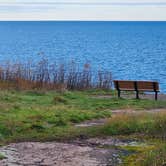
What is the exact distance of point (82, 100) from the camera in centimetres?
1798

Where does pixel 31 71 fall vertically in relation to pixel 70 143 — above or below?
above

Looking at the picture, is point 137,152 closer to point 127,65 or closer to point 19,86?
point 19,86

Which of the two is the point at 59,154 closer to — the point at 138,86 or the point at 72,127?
the point at 72,127

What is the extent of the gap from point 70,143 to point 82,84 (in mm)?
13127

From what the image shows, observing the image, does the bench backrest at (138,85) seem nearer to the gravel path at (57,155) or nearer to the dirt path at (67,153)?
the dirt path at (67,153)

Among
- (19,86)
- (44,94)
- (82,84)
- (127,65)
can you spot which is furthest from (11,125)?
(127,65)

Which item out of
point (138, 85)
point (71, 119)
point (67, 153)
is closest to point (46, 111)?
point (71, 119)

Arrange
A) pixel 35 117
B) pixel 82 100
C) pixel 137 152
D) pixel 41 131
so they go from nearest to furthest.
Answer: pixel 137 152 → pixel 41 131 → pixel 35 117 → pixel 82 100

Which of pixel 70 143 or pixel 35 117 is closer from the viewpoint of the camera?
pixel 70 143

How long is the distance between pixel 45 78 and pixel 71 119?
10.1m

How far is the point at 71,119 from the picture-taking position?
12.7 meters

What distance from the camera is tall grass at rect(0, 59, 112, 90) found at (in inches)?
851

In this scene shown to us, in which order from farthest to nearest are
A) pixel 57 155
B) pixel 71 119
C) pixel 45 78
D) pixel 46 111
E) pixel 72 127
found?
1. pixel 45 78
2. pixel 46 111
3. pixel 71 119
4. pixel 72 127
5. pixel 57 155

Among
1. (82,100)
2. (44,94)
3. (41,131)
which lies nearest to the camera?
(41,131)
